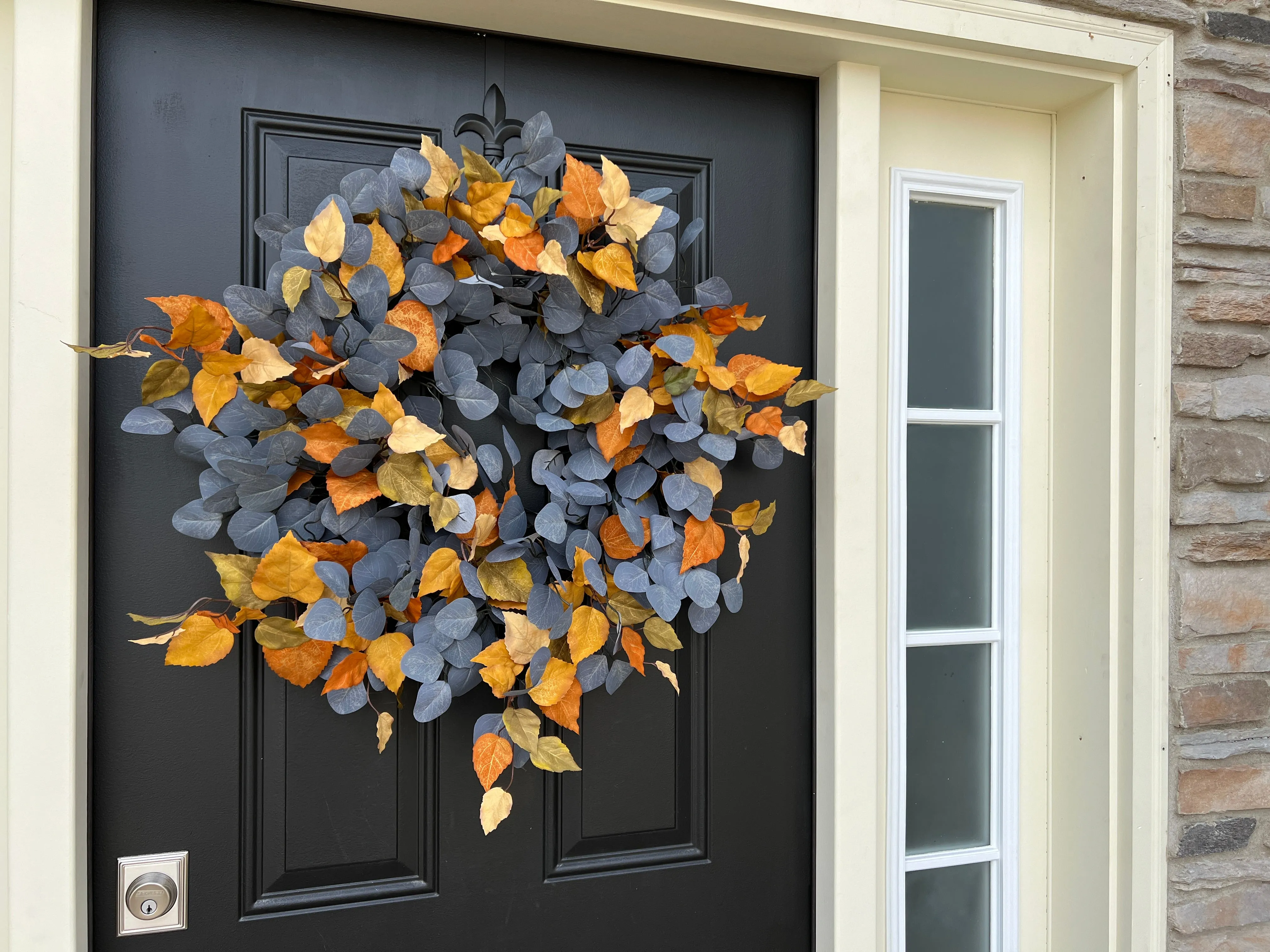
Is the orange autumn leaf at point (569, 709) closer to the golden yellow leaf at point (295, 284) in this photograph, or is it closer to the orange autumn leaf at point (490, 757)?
the orange autumn leaf at point (490, 757)

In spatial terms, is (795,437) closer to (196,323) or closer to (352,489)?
(352,489)

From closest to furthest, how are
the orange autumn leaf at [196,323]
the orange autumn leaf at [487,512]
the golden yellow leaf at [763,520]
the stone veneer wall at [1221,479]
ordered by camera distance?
the orange autumn leaf at [196,323]
the orange autumn leaf at [487,512]
the golden yellow leaf at [763,520]
the stone veneer wall at [1221,479]

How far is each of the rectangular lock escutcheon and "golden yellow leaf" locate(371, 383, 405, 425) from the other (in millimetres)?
638

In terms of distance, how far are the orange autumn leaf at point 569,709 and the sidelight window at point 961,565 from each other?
537mm

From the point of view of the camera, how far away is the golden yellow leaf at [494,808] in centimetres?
94

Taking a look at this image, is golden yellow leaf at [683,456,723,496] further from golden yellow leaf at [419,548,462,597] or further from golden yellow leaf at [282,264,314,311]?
golden yellow leaf at [282,264,314,311]

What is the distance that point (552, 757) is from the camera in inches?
37.8

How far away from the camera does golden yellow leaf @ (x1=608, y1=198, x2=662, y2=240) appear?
3.18 feet

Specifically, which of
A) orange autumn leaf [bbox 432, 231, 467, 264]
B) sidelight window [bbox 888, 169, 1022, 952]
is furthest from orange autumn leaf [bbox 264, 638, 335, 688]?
sidelight window [bbox 888, 169, 1022, 952]

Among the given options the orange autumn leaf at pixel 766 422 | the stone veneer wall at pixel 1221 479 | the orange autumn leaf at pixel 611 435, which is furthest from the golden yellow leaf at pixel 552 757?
the stone veneer wall at pixel 1221 479

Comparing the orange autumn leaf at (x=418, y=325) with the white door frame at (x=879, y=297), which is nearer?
the orange autumn leaf at (x=418, y=325)

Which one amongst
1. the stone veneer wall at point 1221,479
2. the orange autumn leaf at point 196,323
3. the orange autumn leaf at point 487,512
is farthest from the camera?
the stone veneer wall at point 1221,479

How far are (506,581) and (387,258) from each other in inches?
16.2

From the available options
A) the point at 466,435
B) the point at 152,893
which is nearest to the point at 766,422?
the point at 466,435
